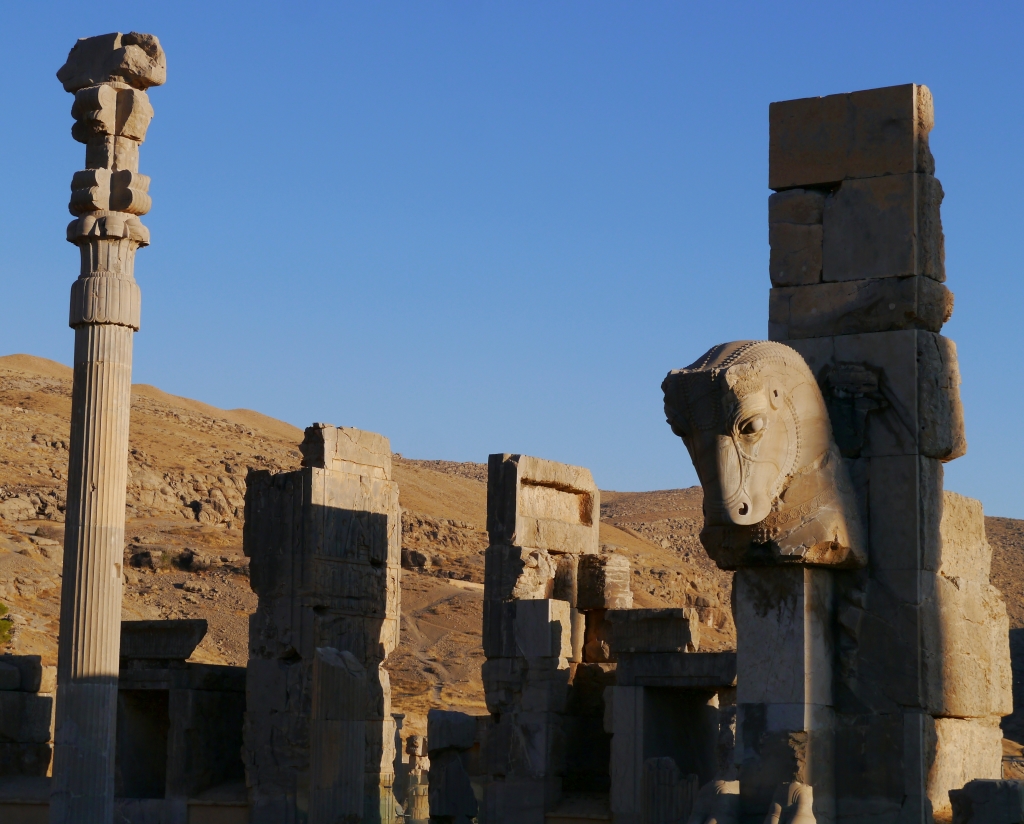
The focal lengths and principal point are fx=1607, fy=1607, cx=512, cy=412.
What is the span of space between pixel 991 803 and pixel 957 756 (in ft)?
2.98

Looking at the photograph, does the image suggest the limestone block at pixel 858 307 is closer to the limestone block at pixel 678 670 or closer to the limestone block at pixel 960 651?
the limestone block at pixel 960 651

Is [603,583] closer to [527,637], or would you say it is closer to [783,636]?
[527,637]

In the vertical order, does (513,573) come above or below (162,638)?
above

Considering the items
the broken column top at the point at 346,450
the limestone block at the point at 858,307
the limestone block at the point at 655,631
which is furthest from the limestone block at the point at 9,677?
the limestone block at the point at 858,307

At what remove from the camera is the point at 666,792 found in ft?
40.9

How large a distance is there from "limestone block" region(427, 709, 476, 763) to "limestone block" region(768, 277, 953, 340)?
596 cm

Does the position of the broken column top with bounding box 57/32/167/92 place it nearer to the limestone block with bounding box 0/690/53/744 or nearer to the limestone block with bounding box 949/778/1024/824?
the limestone block with bounding box 0/690/53/744

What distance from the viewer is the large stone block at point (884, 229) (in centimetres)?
780

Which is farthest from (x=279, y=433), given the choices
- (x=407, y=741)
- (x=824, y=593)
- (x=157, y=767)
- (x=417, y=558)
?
(x=824, y=593)

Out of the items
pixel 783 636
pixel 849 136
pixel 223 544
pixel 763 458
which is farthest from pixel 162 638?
pixel 223 544

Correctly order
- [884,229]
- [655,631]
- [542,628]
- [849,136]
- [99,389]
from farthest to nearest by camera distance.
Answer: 1. [542,628]
2. [655,631]
3. [99,389]
4. [849,136]
5. [884,229]

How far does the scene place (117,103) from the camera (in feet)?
39.1

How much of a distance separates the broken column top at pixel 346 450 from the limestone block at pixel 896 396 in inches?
288

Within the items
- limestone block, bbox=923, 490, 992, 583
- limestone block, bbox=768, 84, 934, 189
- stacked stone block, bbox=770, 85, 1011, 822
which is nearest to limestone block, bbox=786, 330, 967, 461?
stacked stone block, bbox=770, 85, 1011, 822
